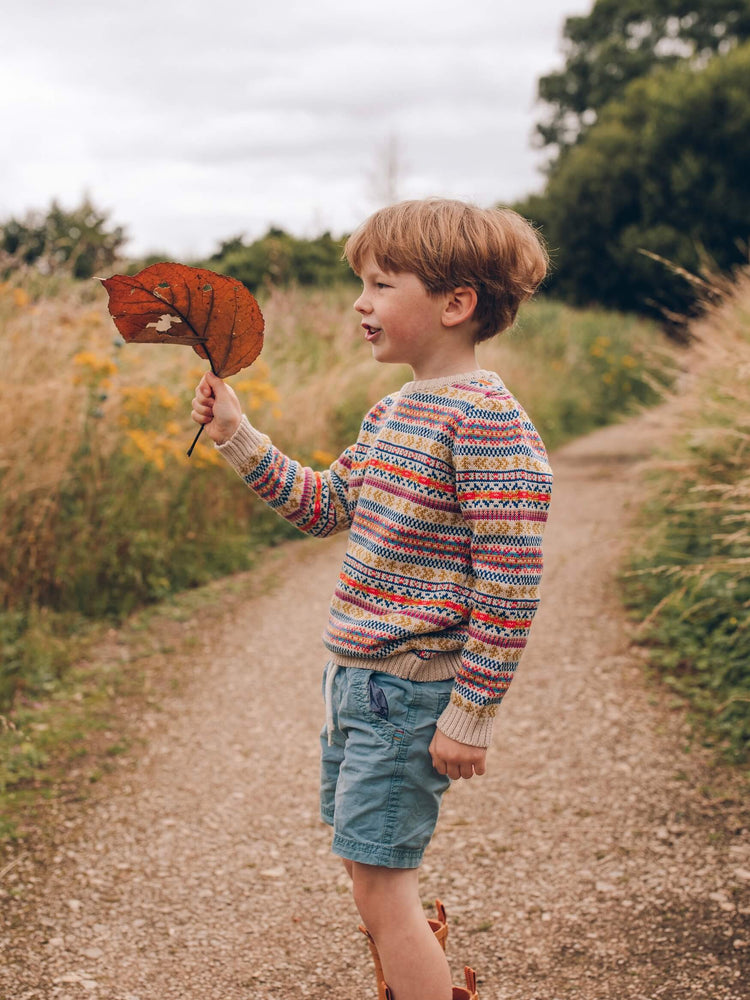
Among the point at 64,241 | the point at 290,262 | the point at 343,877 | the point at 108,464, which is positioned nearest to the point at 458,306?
the point at 343,877

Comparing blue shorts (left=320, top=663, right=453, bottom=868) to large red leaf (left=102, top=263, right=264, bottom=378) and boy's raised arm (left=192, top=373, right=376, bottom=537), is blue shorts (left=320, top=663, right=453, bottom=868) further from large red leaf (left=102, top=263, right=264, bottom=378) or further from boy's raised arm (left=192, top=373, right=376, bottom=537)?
large red leaf (left=102, top=263, right=264, bottom=378)

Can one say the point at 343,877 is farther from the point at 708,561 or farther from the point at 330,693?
the point at 708,561

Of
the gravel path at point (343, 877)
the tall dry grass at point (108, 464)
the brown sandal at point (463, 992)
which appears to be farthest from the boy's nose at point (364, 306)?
the gravel path at point (343, 877)

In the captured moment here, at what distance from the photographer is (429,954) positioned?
1.57m

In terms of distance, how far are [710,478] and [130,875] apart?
3.09m

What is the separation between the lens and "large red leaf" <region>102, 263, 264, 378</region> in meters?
1.60

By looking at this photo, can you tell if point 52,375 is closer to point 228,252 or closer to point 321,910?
point 321,910

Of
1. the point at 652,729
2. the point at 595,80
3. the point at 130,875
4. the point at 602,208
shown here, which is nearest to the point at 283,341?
the point at 652,729

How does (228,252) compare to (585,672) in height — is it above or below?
above

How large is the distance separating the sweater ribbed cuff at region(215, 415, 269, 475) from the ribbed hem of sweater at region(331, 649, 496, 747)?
0.41 m

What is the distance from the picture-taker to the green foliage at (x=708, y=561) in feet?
11.2

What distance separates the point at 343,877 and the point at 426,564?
1347mm

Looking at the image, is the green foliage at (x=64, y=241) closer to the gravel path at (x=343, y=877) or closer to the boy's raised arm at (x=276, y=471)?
the gravel path at (x=343, y=877)

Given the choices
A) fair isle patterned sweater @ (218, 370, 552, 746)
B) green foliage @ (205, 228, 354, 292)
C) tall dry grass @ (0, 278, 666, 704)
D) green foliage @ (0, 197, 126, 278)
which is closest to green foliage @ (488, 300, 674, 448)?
green foliage @ (205, 228, 354, 292)
